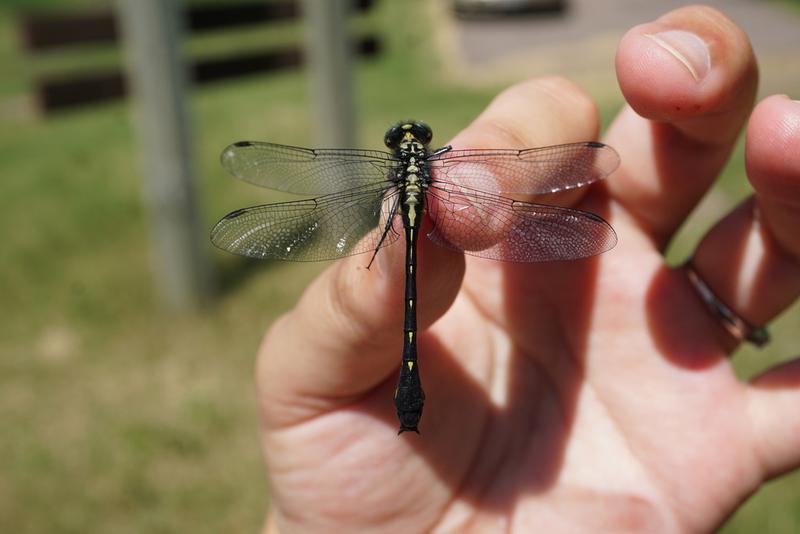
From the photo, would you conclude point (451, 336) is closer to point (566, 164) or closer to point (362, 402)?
point (362, 402)

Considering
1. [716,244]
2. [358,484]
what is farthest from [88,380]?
[716,244]

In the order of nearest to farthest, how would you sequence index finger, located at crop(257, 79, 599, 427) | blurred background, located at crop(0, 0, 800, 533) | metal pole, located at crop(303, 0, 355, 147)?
index finger, located at crop(257, 79, 599, 427) < blurred background, located at crop(0, 0, 800, 533) < metal pole, located at crop(303, 0, 355, 147)

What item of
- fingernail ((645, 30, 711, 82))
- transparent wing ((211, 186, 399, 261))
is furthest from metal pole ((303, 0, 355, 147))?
fingernail ((645, 30, 711, 82))

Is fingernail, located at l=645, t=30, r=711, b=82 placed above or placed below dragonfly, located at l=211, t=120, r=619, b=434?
above

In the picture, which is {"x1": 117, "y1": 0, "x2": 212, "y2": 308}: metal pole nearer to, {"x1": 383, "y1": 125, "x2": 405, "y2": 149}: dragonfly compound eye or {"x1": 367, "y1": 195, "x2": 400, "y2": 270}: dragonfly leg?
{"x1": 383, "y1": 125, "x2": 405, "y2": 149}: dragonfly compound eye

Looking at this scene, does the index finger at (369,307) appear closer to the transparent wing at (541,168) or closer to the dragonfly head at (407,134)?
the transparent wing at (541,168)

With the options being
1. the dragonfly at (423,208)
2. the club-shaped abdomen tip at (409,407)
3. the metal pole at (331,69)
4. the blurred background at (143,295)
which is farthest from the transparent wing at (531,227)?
the metal pole at (331,69)

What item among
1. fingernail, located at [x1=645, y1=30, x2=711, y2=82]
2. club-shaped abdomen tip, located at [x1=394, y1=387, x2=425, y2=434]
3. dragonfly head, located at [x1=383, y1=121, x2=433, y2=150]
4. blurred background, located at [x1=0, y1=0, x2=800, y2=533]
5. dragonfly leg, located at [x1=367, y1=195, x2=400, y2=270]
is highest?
fingernail, located at [x1=645, y1=30, x2=711, y2=82]
